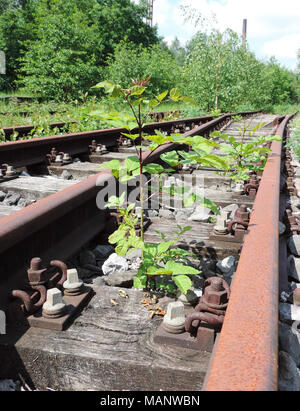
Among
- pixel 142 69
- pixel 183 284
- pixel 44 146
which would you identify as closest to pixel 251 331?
pixel 183 284

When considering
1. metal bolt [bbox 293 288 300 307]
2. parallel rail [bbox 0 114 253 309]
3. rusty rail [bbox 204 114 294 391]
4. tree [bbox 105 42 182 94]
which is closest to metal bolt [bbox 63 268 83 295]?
parallel rail [bbox 0 114 253 309]

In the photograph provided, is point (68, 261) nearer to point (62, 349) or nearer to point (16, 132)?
point (62, 349)

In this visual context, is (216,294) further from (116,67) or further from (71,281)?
(116,67)

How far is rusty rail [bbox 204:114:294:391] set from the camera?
0.81 metres

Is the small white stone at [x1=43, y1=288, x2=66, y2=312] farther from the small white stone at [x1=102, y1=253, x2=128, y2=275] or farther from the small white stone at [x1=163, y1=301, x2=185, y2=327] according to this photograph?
the small white stone at [x1=102, y1=253, x2=128, y2=275]

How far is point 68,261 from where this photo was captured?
2338mm

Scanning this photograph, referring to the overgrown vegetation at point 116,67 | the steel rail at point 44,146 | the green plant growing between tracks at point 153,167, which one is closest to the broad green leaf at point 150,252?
the green plant growing between tracks at point 153,167

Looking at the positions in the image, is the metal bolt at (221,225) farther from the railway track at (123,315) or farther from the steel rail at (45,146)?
the steel rail at (45,146)

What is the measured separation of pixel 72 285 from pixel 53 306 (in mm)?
198

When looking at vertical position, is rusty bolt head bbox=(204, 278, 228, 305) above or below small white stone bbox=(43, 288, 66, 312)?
above

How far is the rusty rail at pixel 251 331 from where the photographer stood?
2.66 feet

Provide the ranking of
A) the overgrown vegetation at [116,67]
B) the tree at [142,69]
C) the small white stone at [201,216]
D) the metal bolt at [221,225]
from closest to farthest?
the metal bolt at [221,225] < the small white stone at [201,216] < the overgrown vegetation at [116,67] < the tree at [142,69]

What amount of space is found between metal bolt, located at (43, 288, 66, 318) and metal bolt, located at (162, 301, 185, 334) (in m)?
0.43

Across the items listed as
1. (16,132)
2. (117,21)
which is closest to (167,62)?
(117,21)
